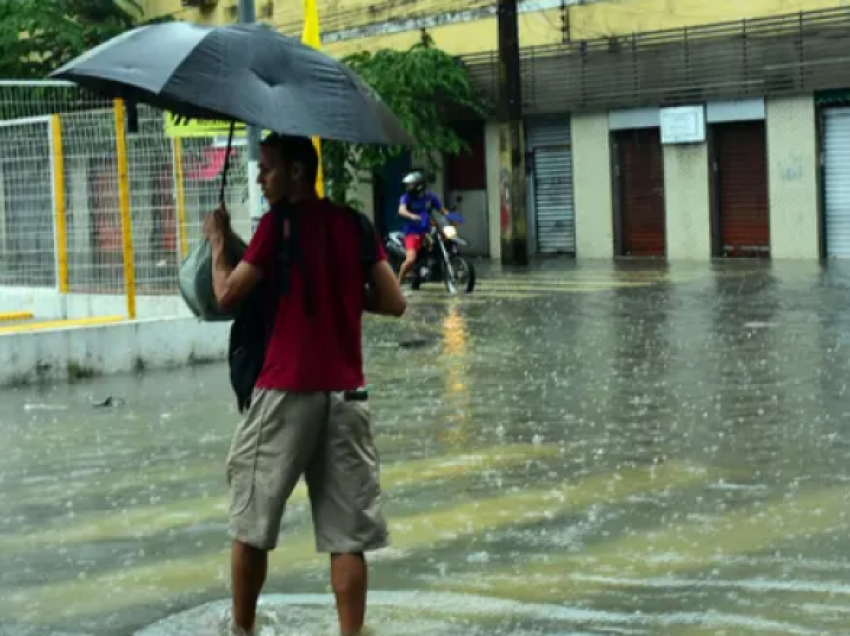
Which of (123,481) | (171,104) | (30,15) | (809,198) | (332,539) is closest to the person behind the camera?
(332,539)

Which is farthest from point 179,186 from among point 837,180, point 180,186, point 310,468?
point 837,180

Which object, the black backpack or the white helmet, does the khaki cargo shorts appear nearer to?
the black backpack

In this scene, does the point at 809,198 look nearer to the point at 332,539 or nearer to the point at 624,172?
the point at 624,172

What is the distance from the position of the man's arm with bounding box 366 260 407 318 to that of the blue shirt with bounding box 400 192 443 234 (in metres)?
17.4

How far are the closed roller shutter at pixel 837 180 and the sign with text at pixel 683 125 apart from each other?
2518 mm

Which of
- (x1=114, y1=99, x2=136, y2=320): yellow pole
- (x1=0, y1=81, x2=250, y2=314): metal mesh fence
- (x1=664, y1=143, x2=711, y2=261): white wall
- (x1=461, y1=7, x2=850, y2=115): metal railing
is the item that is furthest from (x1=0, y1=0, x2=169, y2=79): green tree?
(x1=114, y1=99, x2=136, y2=320): yellow pole

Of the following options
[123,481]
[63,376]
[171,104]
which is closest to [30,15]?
[63,376]

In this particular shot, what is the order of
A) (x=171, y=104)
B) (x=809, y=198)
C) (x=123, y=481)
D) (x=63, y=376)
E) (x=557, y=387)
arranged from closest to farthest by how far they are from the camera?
(x=171, y=104)
(x=123, y=481)
(x=557, y=387)
(x=63, y=376)
(x=809, y=198)

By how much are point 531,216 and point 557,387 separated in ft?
75.2

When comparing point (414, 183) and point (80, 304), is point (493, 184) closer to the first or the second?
point (414, 183)

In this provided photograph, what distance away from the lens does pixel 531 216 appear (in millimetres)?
35406

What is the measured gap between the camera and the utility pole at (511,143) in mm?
30109

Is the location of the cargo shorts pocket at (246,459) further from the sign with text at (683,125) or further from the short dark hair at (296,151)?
the sign with text at (683,125)

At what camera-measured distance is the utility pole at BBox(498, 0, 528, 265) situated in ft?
98.8
